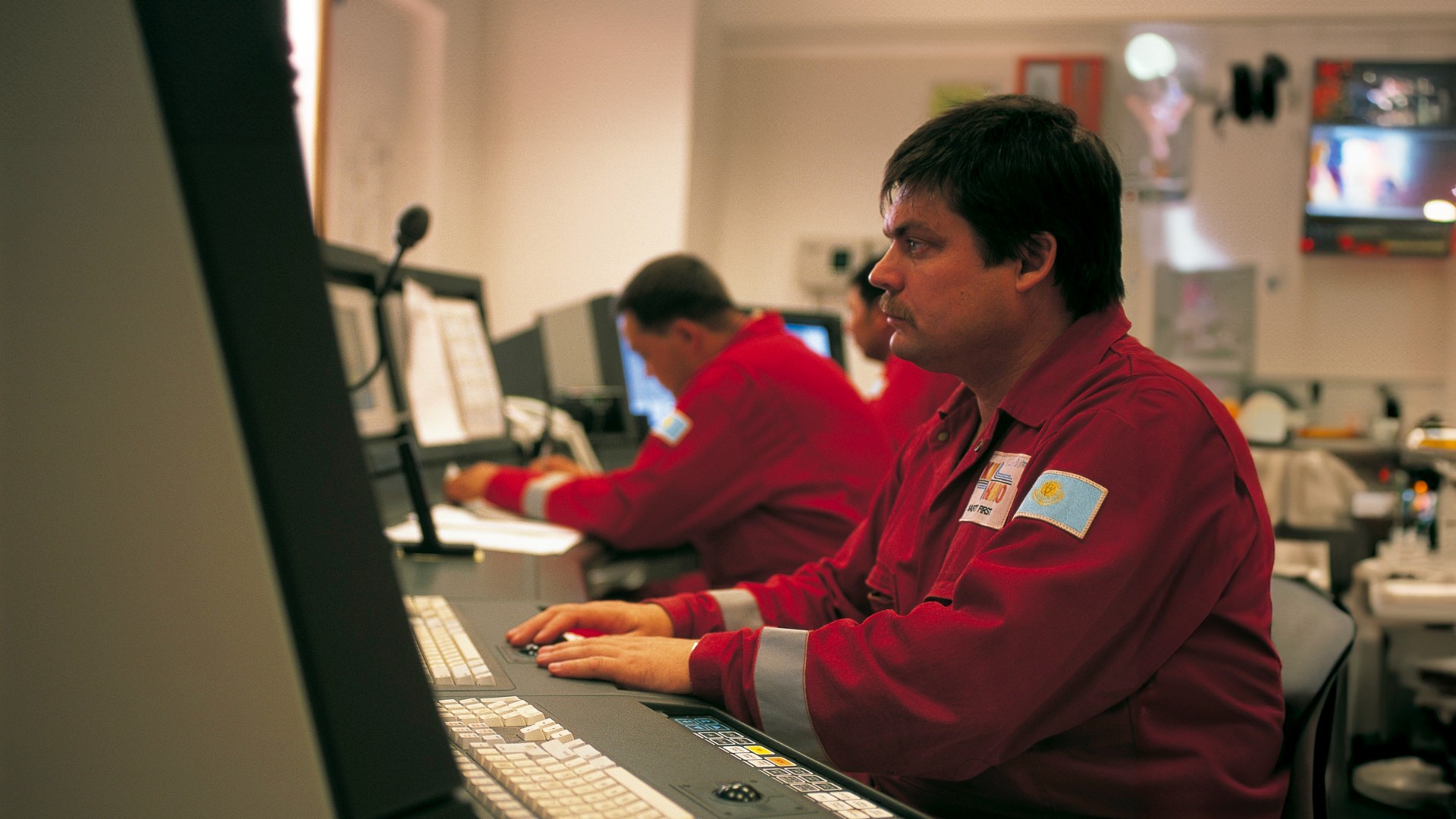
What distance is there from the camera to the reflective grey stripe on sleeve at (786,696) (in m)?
0.85

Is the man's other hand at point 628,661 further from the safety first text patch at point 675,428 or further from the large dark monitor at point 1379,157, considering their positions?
the large dark monitor at point 1379,157

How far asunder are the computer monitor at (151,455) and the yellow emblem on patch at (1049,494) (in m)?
0.59

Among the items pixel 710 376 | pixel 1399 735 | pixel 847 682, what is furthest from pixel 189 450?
pixel 1399 735

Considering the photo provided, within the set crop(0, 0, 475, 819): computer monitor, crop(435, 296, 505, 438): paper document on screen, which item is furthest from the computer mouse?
crop(435, 296, 505, 438): paper document on screen

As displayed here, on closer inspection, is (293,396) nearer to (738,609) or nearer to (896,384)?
(738,609)

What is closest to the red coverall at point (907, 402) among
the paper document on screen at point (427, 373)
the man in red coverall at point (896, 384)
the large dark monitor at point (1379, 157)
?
the man in red coverall at point (896, 384)

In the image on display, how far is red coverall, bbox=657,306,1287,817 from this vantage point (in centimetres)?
80

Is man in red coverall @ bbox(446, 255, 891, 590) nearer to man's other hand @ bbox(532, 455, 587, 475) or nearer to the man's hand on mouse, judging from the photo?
man's other hand @ bbox(532, 455, 587, 475)

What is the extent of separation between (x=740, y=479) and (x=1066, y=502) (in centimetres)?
122

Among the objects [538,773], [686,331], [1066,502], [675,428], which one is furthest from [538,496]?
[538,773]

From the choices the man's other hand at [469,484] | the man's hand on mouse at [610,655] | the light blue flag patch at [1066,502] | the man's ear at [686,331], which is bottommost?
the man's other hand at [469,484]

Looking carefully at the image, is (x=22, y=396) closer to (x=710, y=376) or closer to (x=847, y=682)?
(x=847, y=682)

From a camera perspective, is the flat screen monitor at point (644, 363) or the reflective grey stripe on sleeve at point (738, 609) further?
the flat screen monitor at point (644, 363)

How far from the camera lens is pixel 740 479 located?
2.02 m
